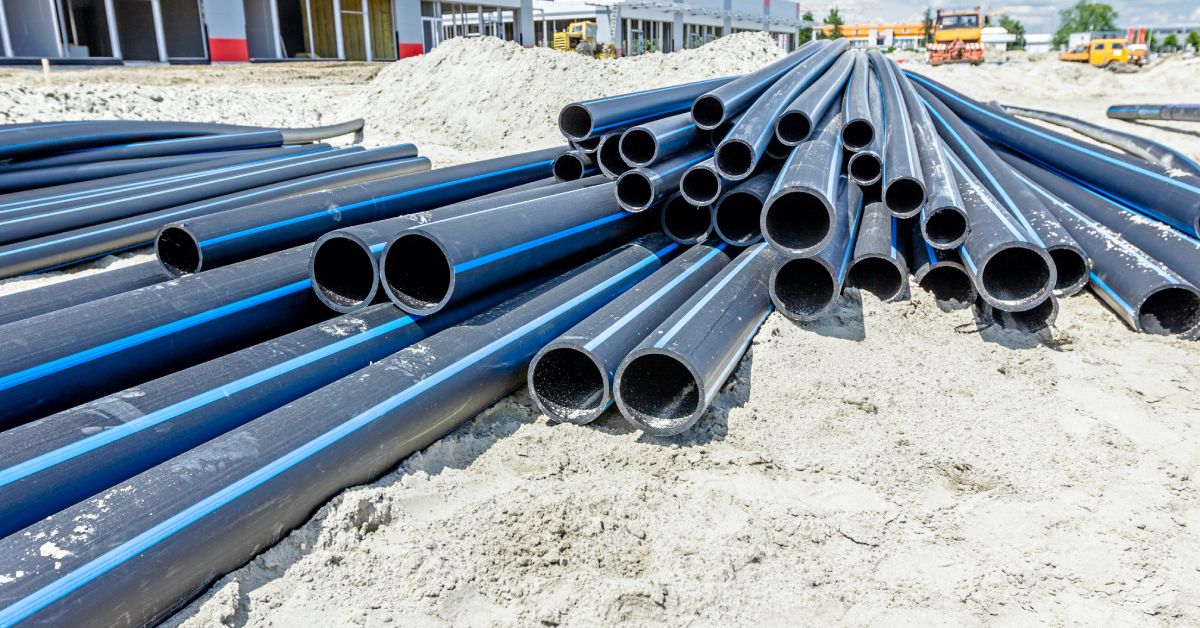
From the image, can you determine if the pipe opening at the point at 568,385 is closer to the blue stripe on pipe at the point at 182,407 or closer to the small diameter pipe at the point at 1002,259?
the blue stripe on pipe at the point at 182,407

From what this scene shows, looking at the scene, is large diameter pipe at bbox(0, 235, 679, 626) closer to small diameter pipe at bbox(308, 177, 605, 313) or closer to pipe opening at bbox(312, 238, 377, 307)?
small diameter pipe at bbox(308, 177, 605, 313)

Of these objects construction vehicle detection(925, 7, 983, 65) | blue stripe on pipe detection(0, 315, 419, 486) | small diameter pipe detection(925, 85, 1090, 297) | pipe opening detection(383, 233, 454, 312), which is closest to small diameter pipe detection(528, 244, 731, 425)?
pipe opening detection(383, 233, 454, 312)

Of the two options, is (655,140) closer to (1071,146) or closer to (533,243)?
(533,243)

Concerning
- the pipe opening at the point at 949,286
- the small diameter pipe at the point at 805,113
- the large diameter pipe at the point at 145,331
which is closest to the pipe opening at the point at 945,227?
the pipe opening at the point at 949,286

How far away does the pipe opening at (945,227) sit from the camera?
4.44 metres

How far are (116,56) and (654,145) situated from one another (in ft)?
69.5

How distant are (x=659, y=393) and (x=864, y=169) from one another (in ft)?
8.22

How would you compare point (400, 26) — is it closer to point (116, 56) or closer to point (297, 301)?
point (116, 56)

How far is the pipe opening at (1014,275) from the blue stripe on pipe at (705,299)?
4.13 feet

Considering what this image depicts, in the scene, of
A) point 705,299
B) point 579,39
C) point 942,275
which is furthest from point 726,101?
point 579,39

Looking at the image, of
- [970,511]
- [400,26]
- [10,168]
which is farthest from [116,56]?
[970,511]

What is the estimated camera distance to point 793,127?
5211 millimetres

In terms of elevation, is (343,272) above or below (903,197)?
below

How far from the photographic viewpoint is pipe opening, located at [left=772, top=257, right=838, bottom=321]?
4.22 meters
